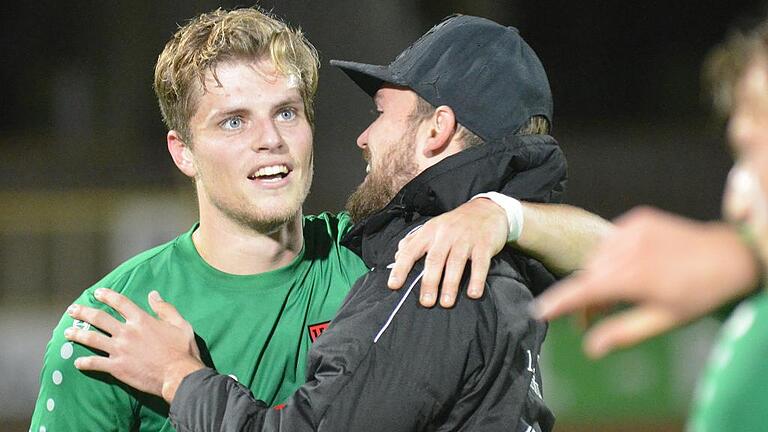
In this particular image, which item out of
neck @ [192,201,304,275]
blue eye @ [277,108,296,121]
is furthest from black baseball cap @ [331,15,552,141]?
neck @ [192,201,304,275]

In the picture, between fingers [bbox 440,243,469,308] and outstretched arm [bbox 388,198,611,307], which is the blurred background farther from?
fingers [bbox 440,243,469,308]

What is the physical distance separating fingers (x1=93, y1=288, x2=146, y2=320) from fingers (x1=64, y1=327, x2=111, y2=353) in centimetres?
7

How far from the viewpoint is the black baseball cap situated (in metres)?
2.52

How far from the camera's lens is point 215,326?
111 inches

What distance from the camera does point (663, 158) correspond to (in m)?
9.94

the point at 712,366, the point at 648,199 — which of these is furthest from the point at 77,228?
the point at 712,366

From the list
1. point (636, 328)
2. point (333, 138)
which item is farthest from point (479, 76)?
point (333, 138)

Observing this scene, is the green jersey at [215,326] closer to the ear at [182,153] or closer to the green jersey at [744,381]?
the ear at [182,153]

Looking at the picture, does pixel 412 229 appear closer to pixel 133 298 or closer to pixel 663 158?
pixel 133 298

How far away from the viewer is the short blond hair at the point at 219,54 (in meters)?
3.02

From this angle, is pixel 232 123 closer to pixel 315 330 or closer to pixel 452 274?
pixel 315 330

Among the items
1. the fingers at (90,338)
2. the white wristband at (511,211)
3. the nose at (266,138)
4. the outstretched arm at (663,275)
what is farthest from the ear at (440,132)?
the outstretched arm at (663,275)

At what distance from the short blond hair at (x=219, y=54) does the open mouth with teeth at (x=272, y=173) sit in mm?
202

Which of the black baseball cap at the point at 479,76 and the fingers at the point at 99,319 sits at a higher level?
the black baseball cap at the point at 479,76
